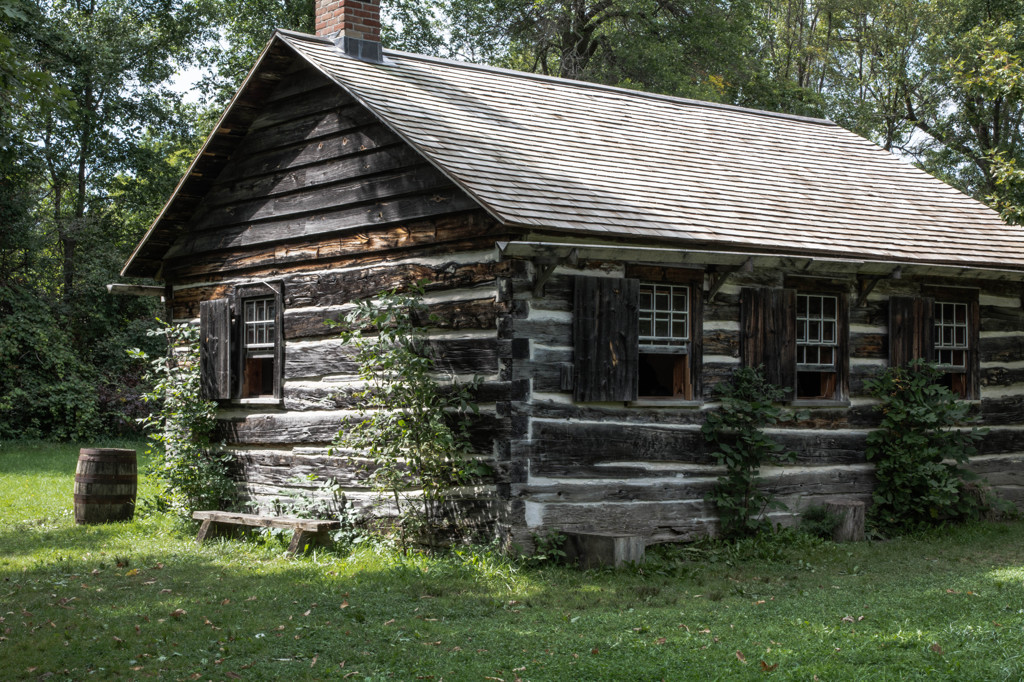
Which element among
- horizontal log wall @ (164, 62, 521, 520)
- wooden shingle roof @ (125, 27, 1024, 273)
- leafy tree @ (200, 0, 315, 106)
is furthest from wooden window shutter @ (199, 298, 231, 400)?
leafy tree @ (200, 0, 315, 106)

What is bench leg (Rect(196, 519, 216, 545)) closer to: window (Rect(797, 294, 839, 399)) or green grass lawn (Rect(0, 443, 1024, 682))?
green grass lawn (Rect(0, 443, 1024, 682))

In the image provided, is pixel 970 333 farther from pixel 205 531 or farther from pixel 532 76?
pixel 205 531

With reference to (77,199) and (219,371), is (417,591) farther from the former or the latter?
(77,199)

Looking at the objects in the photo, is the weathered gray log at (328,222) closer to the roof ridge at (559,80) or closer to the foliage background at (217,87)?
the roof ridge at (559,80)

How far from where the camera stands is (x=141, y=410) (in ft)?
79.8

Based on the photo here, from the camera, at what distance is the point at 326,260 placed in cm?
1173

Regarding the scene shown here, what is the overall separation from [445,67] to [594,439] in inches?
248

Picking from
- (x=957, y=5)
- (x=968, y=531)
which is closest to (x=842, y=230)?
(x=968, y=531)

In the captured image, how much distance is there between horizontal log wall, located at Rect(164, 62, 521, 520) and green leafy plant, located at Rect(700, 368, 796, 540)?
2.66m

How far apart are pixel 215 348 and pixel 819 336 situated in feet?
24.4

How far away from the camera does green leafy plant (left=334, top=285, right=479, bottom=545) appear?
9.80 metres

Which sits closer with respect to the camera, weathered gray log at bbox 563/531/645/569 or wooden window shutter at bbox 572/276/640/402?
weathered gray log at bbox 563/531/645/569

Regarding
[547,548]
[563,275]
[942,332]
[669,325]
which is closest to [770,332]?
[669,325]

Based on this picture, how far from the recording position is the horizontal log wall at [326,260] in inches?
395
